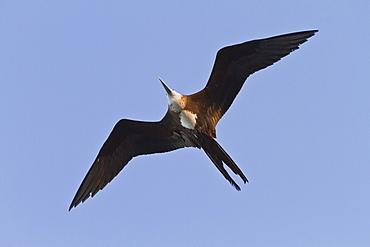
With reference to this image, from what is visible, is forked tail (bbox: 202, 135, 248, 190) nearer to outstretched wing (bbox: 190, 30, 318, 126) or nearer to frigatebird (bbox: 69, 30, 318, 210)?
frigatebird (bbox: 69, 30, 318, 210)

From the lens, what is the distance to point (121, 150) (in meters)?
10.4

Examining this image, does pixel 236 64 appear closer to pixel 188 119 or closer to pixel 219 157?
pixel 188 119

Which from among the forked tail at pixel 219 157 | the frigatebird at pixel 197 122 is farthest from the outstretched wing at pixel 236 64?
the forked tail at pixel 219 157

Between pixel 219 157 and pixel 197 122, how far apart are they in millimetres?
714

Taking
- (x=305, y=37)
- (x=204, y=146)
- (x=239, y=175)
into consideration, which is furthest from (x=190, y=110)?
(x=305, y=37)

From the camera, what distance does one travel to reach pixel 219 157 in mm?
9344

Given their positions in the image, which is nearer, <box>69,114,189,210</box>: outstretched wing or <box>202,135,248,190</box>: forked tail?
<box>202,135,248,190</box>: forked tail

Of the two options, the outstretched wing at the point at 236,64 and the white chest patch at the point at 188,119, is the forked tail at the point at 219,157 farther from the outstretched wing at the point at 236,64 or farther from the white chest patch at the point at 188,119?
the outstretched wing at the point at 236,64

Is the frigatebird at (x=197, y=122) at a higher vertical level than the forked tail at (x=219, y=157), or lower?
higher

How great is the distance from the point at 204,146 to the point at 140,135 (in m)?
1.31

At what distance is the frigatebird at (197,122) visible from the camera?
9344 millimetres

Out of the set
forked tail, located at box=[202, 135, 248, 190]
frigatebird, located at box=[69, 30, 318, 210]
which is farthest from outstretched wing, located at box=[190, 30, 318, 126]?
forked tail, located at box=[202, 135, 248, 190]

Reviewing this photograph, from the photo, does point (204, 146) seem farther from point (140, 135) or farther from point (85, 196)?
point (85, 196)

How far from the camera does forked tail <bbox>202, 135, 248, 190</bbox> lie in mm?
9086
